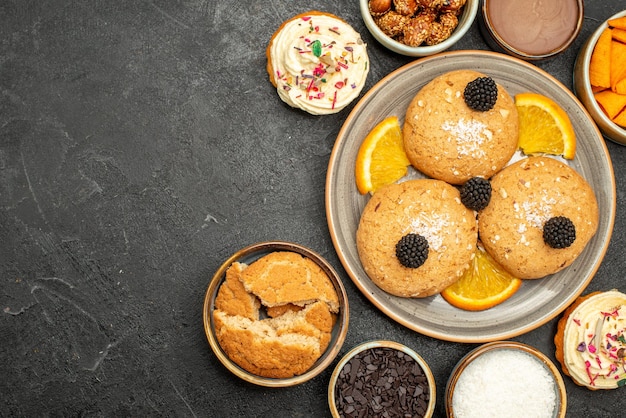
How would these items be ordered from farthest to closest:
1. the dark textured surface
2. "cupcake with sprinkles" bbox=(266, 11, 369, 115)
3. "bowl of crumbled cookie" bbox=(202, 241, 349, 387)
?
the dark textured surface → "cupcake with sprinkles" bbox=(266, 11, 369, 115) → "bowl of crumbled cookie" bbox=(202, 241, 349, 387)

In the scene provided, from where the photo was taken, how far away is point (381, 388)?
2619mm

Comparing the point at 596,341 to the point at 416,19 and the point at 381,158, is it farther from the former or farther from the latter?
the point at 416,19

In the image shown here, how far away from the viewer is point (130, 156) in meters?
2.78

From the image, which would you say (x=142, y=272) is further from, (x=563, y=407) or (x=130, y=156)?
(x=563, y=407)

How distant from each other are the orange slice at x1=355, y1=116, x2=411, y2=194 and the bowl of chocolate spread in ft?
2.14

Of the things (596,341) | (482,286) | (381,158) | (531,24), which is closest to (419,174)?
(381,158)

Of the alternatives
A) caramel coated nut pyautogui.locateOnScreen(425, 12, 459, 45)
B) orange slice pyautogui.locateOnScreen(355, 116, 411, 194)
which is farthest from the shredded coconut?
caramel coated nut pyautogui.locateOnScreen(425, 12, 459, 45)

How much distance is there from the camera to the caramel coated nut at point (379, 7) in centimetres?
264

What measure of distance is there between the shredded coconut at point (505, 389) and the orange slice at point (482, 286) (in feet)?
0.84

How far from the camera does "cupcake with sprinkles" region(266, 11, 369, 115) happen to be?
8.57 feet

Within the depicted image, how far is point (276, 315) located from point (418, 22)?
1458 mm

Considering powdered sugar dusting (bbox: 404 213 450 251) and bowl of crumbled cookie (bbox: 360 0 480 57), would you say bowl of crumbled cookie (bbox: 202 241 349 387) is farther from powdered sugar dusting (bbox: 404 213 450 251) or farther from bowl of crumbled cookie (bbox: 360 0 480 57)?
bowl of crumbled cookie (bbox: 360 0 480 57)

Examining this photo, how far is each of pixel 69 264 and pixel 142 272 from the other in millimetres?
339

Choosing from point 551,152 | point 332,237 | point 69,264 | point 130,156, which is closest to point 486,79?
point 551,152
